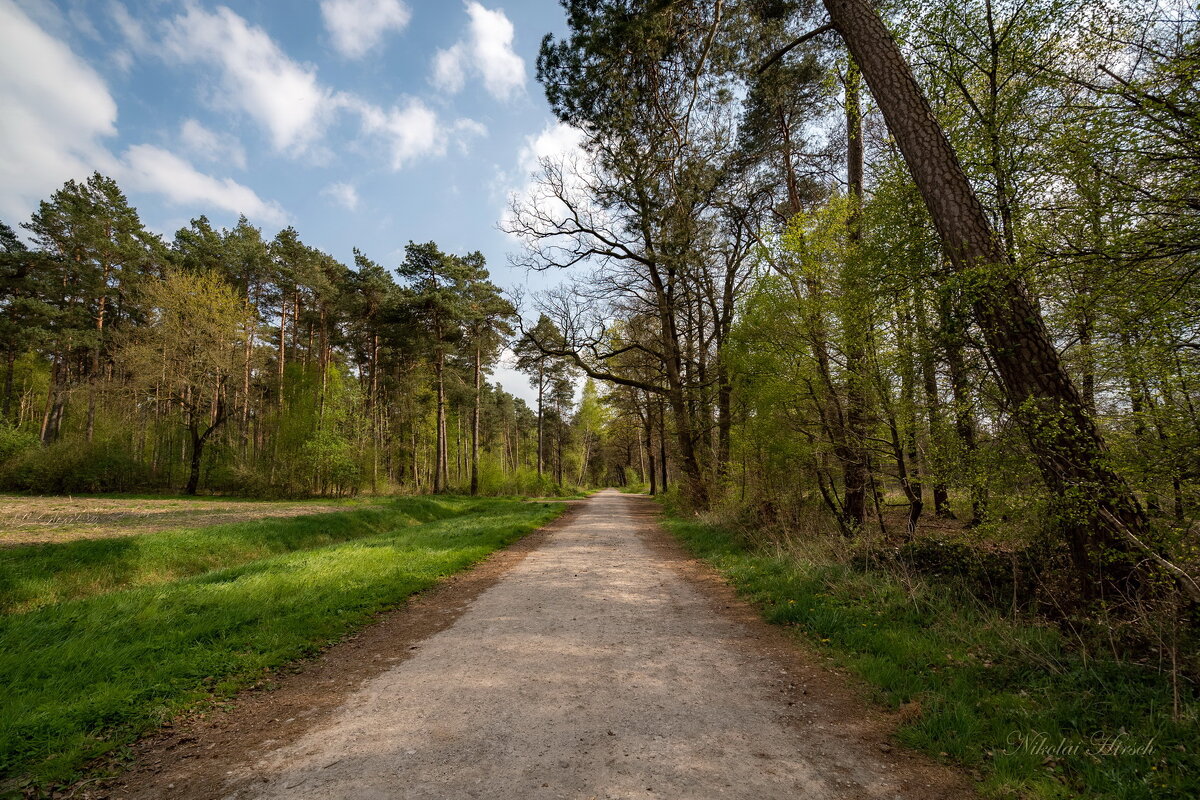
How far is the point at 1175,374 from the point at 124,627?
9.41 metres

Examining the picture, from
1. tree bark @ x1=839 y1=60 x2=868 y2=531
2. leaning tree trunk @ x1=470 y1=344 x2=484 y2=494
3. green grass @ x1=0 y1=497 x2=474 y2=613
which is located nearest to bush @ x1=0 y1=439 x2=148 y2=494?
green grass @ x1=0 y1=497 x2=474 y2=613

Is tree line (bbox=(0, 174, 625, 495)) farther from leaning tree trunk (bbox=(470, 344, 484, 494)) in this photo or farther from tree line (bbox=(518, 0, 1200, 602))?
tree line (bbox=(518, 0, 1200, 602))

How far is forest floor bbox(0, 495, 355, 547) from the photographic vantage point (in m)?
10.3

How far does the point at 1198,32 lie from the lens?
338 cm

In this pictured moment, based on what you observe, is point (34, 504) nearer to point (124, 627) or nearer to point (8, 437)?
point (8, 437)

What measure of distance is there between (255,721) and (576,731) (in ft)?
7.64

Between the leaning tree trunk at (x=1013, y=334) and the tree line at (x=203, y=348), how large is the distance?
1390 cm

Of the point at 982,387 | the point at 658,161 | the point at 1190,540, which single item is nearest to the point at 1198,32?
the point at 982,387

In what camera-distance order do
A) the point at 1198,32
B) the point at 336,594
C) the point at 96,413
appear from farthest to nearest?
the point at 96,413 < the point at 336,594 < the point at 1198,32

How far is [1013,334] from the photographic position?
186 inches

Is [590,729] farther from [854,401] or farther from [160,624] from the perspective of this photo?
[854,401]

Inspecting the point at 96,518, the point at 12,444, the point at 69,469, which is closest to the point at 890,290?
the point at 96,518

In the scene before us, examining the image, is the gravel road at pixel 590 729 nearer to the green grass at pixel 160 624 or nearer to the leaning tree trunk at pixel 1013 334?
the green grass at pixel 160 624

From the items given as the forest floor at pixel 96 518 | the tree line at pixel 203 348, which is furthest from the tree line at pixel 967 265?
the forest floor at pixel 96 518
